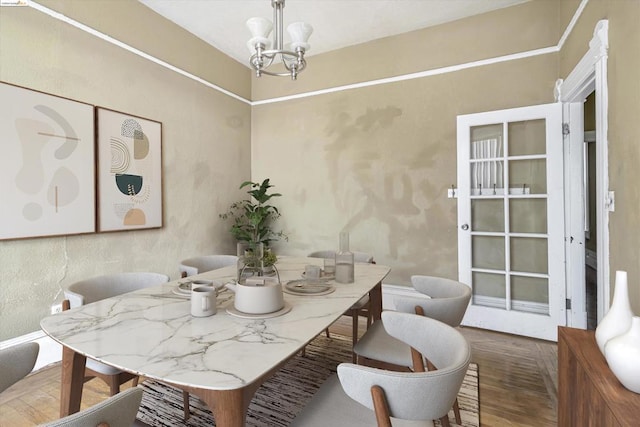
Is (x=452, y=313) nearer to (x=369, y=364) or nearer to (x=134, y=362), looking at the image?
(x=369, y=364)

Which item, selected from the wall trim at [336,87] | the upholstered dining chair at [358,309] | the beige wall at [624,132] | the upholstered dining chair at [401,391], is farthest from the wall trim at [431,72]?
the upholstered dining chair at [401,391]

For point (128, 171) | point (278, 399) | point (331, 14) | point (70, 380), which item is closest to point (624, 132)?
point (278, 399)

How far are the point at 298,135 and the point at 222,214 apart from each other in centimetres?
139

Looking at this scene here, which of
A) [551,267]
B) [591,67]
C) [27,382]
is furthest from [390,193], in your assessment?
[27,382]

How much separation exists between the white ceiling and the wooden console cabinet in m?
3.04

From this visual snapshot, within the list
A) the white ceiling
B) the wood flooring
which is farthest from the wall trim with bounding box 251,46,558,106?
the wood flooring

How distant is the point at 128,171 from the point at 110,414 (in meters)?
2.67

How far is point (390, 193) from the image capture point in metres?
3.65

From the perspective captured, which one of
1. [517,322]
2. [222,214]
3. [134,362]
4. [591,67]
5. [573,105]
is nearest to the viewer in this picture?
[134,362]

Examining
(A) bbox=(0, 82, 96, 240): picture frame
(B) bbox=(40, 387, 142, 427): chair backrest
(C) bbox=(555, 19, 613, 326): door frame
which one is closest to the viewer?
(B) bbox=(40, 387, 142, 427): chair backrest

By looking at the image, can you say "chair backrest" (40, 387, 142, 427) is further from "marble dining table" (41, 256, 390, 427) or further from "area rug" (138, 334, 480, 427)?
"area rug" (138, 334, 480, 427)

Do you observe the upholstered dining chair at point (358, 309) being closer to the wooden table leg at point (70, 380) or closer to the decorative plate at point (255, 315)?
the decorative plate at point (255, 315)

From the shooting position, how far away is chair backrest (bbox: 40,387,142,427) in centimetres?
70

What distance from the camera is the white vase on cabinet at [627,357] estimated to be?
3.02 feet
